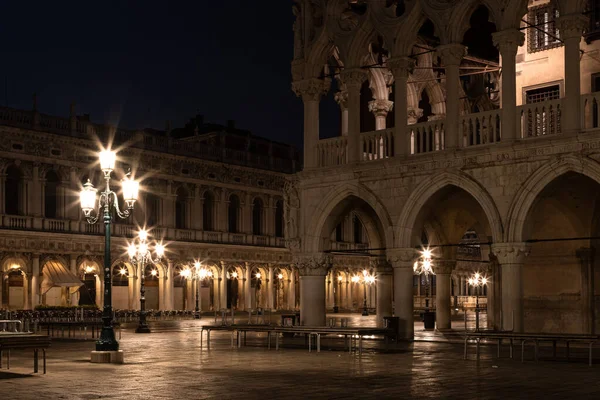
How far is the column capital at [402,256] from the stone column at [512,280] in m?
2.84

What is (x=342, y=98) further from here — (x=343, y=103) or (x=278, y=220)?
(x=278, y=220)

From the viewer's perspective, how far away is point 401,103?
85.9 feet

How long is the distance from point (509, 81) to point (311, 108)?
6699 mm

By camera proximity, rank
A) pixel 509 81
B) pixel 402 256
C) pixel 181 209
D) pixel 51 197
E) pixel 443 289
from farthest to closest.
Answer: pixel 181 209
pixel 51 197
pixel 443 289
pixel 402 256
pixel 509 81

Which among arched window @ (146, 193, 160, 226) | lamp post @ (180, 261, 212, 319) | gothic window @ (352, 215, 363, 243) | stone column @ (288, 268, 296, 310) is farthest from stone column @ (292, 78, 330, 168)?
gothic window @ (352, 215, 363, 243)

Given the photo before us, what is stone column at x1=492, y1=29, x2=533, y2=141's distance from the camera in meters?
23.5

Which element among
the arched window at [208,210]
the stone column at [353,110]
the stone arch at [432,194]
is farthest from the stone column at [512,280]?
the arched window at [208,210]

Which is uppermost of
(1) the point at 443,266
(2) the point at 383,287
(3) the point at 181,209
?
(3) the point at 181,209

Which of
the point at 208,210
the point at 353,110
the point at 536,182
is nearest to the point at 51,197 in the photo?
the point at 208,210

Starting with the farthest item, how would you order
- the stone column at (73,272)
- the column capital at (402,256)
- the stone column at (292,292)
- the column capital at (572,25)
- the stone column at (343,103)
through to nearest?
1. the stone column at (292,292)
2. the stone column at (73,272)
3. the stone column at (343,103)
4. the column capital at (402,256)
5. the column capital at (572,25)

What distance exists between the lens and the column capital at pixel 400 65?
26.1 meters

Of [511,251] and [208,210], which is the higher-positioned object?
[208,210]

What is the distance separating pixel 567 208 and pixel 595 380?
36.7ft

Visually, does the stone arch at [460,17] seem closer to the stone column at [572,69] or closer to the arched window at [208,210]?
the stone column at [572,69]
